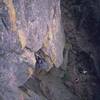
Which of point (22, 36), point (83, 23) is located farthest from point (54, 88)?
point (22, 36)

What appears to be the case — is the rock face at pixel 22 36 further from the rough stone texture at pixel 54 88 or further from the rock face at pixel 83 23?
the rock face at pixel 83 23

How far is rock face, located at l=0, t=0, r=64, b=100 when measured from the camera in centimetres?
318

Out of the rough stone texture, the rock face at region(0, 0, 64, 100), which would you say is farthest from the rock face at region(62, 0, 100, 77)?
the rock face at region(0, 0, 64, 100)

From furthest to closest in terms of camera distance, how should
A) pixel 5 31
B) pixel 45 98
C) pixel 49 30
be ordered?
1. pixel 45 98
2. pixel 49 30
3. pixel 5 31

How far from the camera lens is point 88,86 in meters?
4.89

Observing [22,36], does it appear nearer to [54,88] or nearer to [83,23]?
[54,88]

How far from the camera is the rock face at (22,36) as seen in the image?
3.18 m

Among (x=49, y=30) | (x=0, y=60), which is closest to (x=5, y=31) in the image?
(x=0, y=60)

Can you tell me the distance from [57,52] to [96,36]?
3.76 ft

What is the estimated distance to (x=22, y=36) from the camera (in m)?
3.41

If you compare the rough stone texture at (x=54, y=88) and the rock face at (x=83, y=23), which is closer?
the rough stone texture at (x=54, y=88)

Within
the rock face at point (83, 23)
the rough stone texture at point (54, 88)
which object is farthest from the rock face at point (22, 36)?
the rock face at point (83, 23)

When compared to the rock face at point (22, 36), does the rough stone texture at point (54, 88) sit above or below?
below

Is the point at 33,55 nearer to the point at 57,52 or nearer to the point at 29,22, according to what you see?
the point at 29,22
